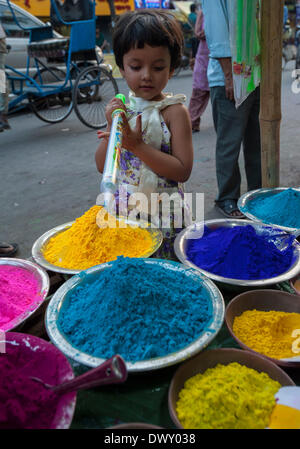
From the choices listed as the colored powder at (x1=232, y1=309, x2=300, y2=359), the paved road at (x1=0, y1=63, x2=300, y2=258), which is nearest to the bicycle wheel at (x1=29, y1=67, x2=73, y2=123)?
the paved road at (x1=0, y1=63, x2=300, y2=258)

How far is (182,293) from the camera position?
0.79m

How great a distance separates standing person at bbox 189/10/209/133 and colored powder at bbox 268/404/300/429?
12.0 ft

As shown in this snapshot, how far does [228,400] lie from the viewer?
1.93 ft

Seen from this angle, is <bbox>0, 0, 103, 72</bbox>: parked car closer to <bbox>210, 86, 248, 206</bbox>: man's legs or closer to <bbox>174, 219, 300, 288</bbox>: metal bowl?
<bbox>210, 86, 248, 206</bbox>: man's legs

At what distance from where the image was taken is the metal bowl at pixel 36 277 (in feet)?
2.49

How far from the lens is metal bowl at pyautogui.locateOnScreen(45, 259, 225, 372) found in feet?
2.04

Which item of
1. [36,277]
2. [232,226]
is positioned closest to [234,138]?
[232,226]

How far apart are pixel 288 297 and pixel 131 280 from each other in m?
0.39

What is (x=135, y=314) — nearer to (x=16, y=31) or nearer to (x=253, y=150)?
(x=253, y=150)

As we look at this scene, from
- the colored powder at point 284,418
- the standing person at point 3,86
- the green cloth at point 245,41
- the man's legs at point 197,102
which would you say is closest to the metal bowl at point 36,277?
the colored powder at point 284,418

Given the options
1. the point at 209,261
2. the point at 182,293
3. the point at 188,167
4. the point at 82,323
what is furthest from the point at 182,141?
the point at 82,323

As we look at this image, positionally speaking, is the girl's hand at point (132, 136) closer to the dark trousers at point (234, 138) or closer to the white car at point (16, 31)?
the dark trousers at point (234, 138)

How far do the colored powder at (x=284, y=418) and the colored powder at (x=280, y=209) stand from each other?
68cm

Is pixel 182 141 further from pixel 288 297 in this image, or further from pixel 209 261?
pixel 288 297
